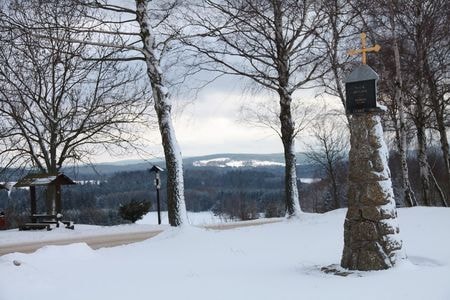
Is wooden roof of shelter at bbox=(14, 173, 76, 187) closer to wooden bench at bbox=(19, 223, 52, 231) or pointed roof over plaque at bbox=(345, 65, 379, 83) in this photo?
wooden bench at bbox=(19, 223, 52, 231)

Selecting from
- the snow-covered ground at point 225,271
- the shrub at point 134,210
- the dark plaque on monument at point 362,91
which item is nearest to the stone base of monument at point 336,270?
the snow-covered ground at point 225,271

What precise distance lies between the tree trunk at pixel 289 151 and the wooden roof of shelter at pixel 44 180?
981cm

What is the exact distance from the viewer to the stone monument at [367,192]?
27.9 feet

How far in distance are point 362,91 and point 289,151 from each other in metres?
9.65

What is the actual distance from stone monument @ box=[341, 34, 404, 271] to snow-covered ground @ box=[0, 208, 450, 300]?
367 millimetres

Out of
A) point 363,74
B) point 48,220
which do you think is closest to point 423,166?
point 363,74

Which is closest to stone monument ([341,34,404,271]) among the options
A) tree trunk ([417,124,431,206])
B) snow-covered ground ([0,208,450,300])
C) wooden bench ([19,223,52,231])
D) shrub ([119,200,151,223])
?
snow-covered ground ([0,208,450,300])

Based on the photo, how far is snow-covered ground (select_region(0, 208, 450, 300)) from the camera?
23.6 ft

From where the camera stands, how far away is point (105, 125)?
24.5 m

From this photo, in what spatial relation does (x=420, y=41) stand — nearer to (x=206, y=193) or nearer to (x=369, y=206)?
(x=369, y=206)

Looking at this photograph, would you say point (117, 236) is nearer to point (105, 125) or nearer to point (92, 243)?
point (92, 243)

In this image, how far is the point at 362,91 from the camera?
29.9 ft

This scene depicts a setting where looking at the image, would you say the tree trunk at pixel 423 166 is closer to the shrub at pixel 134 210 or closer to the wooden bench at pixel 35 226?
the shrub at pixel 134 210

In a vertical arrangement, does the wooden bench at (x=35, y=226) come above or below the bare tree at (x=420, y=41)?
below
